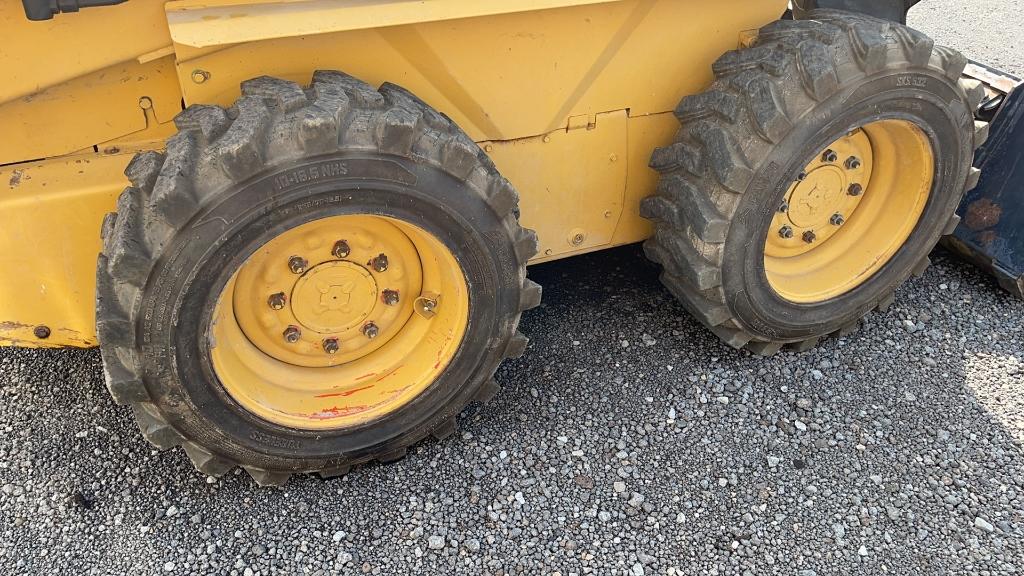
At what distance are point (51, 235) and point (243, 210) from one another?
2.32 ft

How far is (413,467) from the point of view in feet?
9.18

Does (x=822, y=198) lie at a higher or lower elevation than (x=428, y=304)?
higher

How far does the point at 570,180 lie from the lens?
115 inches

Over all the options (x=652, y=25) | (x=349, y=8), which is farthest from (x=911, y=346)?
(x=349, y=8)

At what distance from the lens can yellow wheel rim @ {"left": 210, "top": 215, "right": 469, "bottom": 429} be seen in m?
2.46

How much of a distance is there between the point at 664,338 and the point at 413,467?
1124 millimetres

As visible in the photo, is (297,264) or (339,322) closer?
(297,264)

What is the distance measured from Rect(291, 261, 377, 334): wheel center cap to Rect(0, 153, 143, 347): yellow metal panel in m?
0.59

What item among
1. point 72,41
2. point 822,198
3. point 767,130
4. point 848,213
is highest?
point 72,41

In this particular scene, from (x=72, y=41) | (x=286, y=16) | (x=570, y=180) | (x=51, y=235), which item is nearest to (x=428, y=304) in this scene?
(x=570, y=180)

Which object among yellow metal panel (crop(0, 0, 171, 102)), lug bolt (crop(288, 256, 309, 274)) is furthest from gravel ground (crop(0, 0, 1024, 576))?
yellow metal panel (crop(0, 0, 171, 102))

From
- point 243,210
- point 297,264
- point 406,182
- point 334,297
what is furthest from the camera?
point 334,297

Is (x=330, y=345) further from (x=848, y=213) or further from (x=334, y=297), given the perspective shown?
(x=848, y=213)

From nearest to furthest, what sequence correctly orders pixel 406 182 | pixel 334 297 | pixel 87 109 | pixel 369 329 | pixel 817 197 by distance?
pixel 406 182, pixel 87 109, pixel 334 297, pixel 369 329, pixel 817 197
